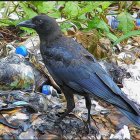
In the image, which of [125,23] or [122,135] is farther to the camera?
[125,23]

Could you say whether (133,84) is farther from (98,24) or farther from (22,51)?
(22,51)

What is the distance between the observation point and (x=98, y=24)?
7.27 m

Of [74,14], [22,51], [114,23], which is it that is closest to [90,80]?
[22,51]

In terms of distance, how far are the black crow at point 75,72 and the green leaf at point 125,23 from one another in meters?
1.62

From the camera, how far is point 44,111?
19.2ft

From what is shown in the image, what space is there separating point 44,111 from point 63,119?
0.73 feet

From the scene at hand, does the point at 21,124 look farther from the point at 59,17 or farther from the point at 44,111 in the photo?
the point at 59,17

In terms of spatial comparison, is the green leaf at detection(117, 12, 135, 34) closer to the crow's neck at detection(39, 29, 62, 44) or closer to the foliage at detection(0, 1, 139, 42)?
the foliage at detection(0, 1, 139, 42)

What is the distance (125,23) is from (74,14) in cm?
65

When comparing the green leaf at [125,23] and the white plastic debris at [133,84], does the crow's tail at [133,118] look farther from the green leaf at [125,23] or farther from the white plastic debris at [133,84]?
the green leaf at [125,23]

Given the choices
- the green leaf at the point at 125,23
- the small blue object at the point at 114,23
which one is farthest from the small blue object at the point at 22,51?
the small blue object at the point at 114,23

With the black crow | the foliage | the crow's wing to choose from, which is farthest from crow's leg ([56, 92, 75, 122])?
the foliage

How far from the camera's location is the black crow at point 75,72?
17.5 ft

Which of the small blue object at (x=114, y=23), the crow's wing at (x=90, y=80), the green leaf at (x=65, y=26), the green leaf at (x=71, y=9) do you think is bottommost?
the small blue object at (x=114, y=23)
